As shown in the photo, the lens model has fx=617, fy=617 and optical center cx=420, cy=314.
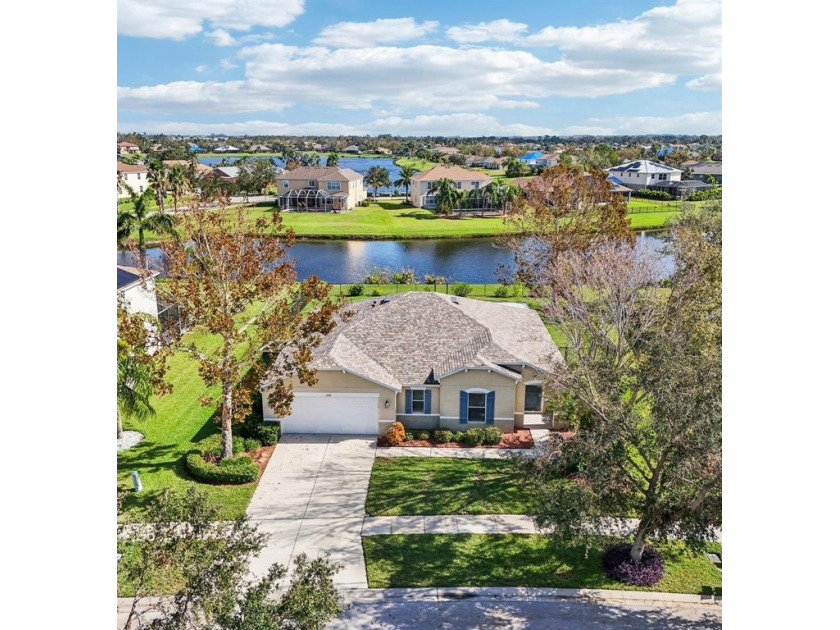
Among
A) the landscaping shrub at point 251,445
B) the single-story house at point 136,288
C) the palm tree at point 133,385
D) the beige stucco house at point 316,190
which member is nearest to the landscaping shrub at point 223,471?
the landscaping shrub at point 251,445

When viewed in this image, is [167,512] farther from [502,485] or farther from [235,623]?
[502,485]

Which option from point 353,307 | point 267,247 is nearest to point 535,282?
point 353,307

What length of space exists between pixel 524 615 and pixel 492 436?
8650 mm

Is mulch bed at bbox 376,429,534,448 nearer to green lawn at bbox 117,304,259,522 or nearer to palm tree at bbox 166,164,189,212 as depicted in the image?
green lawn at bbox 117,304,259,522

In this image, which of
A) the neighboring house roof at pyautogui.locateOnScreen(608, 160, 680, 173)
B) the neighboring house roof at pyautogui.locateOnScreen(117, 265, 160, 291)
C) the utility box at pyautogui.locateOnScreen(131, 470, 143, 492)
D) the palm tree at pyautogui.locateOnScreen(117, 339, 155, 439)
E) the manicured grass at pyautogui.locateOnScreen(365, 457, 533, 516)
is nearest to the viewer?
the manicured grass at pyautogui.locateOnScreen(365, 457, 533, 516)

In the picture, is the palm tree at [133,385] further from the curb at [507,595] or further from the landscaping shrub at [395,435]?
the curb at [507,595]

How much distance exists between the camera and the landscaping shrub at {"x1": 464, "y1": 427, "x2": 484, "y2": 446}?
72.0 feet

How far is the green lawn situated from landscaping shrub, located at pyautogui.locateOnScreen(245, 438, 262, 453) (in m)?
2.04

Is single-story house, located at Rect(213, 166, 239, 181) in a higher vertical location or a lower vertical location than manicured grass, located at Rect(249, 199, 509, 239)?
higher

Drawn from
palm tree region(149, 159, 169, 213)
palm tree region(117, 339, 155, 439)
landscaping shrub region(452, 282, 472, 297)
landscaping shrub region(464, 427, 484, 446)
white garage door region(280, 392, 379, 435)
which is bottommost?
landscaping shrub region(464, 427, 484, 446)

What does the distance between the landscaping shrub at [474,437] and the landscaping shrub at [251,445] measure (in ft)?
24.1

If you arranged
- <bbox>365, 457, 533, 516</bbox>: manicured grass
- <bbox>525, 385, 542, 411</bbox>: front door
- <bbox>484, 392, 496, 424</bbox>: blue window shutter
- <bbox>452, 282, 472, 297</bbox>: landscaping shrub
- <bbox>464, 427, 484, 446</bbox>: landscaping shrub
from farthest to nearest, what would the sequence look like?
<bbox>452, 282, 472, 297</bbox>: landscaping shrub
<bbox>525, 385, 542, 411</bbox>: front door
<bbox>484, 392, 496, 424</bbox>: blue window shutter
<bbox>464, 427, 484, 446</bbox>: landscaping shrub
<bbox>365, 457, 533, 516</bbox>: manicured grass

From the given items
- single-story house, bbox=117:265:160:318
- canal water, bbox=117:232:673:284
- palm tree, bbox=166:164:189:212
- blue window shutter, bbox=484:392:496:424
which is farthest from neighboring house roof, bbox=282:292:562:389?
palm tree, bbox=166:164:189:212

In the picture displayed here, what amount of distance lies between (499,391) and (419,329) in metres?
4.62
